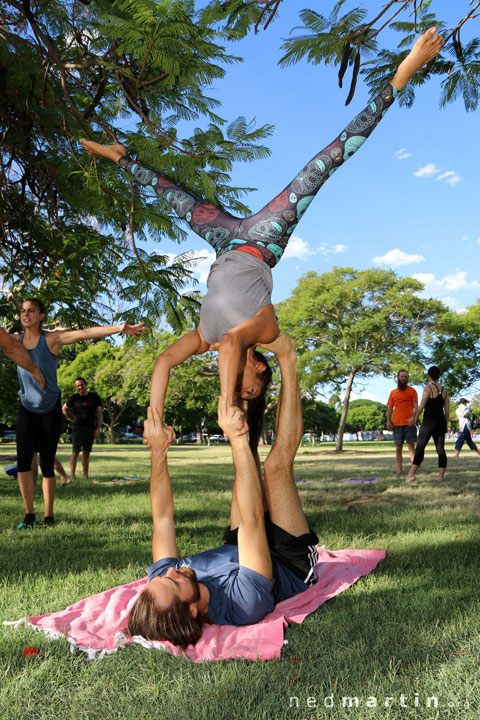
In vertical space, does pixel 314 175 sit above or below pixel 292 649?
above

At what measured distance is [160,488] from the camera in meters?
3.58

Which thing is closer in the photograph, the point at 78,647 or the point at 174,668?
the point at 174,668

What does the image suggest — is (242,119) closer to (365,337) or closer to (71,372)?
(365,337)

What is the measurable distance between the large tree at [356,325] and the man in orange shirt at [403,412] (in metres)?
15.8

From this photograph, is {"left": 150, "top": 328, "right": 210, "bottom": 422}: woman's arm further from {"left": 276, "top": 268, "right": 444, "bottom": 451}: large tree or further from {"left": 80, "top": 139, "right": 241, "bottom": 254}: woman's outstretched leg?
{"left": 276, "top": 268, "right": 444, "bottom": 451}: large tree

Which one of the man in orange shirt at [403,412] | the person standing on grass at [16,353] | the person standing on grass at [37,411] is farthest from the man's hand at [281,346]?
the man in orange shirt at [403,412]

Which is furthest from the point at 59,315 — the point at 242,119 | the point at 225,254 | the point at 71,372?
the point at 71,372

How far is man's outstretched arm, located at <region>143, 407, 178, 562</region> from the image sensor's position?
346cm

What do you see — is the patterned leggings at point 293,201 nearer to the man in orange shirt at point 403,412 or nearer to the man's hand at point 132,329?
the man's hand at point 132,329

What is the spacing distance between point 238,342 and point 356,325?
1042 inches

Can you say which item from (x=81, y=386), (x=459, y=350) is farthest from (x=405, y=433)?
(x=459, y=350)

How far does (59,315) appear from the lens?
9.92 m

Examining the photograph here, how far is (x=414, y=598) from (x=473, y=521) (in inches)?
121

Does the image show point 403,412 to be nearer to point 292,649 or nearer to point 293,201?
point 293,201
